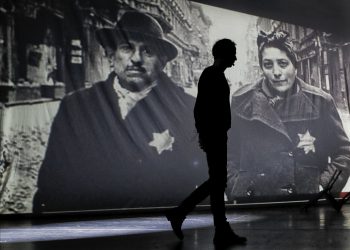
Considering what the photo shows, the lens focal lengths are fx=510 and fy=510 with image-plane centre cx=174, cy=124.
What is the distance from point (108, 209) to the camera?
5.11 m

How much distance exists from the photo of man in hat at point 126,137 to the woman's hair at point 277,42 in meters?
1.35

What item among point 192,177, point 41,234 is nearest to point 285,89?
point 192,177

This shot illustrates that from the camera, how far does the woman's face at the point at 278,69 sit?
6570 millimetres

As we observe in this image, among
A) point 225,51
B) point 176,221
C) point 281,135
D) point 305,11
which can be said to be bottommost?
point 176,221

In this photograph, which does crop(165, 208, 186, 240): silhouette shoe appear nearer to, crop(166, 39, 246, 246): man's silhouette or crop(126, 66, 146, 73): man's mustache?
crop(166, 39, 246, 246): man's silhouette

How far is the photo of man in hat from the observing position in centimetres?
493

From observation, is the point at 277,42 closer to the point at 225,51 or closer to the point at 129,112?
the point at 129,112

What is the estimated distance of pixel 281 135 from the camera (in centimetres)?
649

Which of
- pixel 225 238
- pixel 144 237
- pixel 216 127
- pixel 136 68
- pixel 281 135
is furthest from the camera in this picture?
pixel 281 135

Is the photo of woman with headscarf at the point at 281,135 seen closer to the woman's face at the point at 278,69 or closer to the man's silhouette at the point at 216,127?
the woman's face at the point at 278,69

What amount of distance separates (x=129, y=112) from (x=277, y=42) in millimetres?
2437

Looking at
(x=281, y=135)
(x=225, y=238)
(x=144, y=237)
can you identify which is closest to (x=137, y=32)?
(x=281, y=135)

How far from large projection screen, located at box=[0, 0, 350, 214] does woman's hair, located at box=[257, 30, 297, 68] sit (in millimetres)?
71

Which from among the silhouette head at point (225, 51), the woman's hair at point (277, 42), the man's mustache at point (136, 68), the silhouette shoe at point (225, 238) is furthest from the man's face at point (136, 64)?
the silhouette shoe at point (225, 238)
